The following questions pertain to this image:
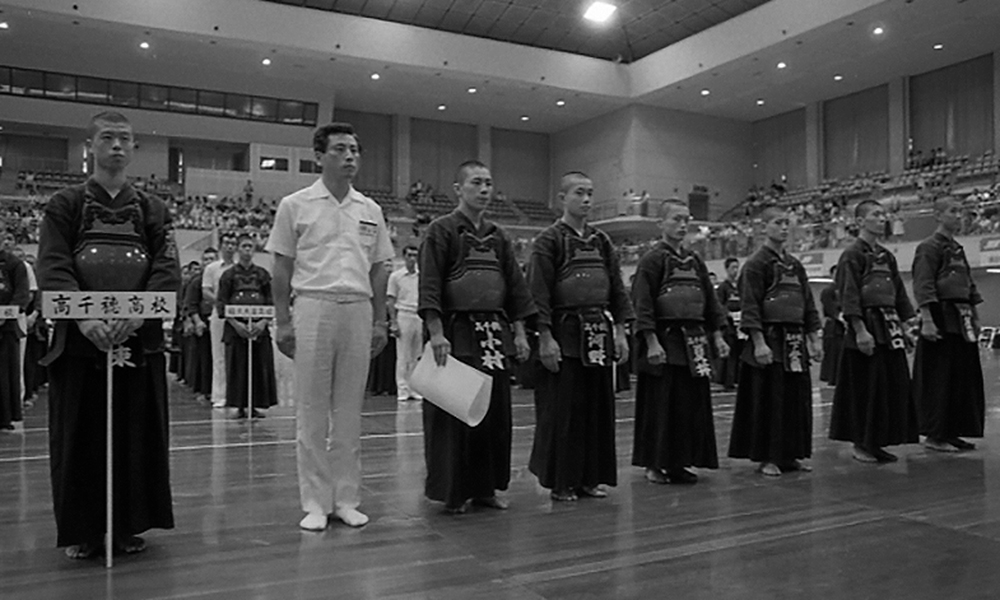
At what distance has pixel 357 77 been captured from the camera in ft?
89.5

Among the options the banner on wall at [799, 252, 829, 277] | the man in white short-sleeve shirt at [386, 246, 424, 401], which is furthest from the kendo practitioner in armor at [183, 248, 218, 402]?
the banner on wall at [799, 252, 829, 277]

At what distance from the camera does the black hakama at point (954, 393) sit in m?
6.01

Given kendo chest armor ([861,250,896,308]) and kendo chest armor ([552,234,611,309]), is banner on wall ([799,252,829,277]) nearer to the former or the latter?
kendo chest armor ([861,250,896,308])

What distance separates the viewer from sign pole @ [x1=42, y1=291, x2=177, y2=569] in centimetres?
314

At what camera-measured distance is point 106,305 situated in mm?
3195

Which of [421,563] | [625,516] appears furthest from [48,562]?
[625,516]

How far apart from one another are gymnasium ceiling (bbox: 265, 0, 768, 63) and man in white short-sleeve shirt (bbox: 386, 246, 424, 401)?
671 inches

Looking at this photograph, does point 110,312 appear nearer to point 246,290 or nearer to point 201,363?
point 246,290

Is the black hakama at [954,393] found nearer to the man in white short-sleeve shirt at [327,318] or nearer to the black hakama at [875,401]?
the black hakama at [875,401]

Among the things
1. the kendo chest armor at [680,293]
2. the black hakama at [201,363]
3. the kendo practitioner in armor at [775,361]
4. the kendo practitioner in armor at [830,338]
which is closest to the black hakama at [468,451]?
the kendo chest armor at [680,293]

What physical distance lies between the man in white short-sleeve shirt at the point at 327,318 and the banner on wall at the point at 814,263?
1690cm

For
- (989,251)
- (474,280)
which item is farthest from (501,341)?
(989,251)

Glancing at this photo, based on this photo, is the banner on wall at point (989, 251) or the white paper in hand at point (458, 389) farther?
the banner on wall at point (989, 251)

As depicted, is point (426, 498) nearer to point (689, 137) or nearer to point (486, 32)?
point (486, 32)
